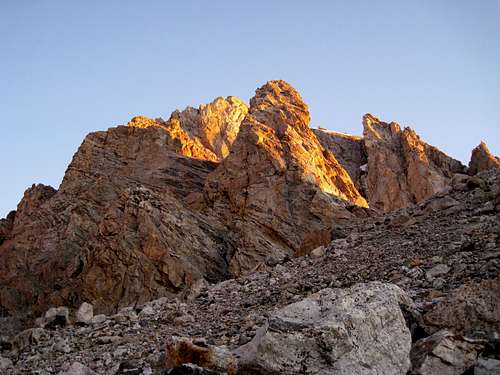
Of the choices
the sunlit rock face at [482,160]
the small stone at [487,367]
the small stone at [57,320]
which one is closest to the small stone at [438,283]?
the small stone at [487,367]

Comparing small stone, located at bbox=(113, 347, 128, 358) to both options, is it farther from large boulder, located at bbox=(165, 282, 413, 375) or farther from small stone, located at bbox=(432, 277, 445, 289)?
small stone, located at bbox=(432, 277, 445, 289)

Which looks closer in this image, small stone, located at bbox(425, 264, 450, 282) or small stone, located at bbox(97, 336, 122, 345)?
small stone, located at bbox(425, 264, 450, 282)

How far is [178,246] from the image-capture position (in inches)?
1312

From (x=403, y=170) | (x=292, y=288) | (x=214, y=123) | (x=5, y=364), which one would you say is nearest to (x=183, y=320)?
(x=292, y=288)

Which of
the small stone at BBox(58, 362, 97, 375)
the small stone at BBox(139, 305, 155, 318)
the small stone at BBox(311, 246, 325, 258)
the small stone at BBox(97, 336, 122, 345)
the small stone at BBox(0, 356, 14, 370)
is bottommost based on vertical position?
the small stone at BBox(0, 356, 14, 370)

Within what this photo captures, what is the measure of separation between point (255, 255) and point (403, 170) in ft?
99.7

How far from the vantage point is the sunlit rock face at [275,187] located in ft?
121

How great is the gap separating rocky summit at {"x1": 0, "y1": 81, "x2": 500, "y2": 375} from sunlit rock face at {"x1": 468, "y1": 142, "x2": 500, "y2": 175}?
189 millimetres

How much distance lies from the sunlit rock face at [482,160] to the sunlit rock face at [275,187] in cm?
1129

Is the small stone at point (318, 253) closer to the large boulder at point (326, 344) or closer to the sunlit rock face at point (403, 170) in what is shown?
the large boulder at point (326, 344)

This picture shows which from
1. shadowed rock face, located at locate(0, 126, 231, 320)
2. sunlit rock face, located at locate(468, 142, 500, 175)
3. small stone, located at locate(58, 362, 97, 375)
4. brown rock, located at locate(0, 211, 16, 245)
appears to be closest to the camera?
small stone, located at locate(58, 362, 97, 375)

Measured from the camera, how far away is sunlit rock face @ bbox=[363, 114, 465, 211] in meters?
56.8

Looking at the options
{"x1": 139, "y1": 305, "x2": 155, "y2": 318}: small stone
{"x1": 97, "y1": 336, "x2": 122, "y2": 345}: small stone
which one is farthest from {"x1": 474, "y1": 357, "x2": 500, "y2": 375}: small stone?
{"x1": 139, "y1": 305, "x2": 155, "y2": 318}: small stone

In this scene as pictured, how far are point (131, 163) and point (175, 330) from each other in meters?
35.8
